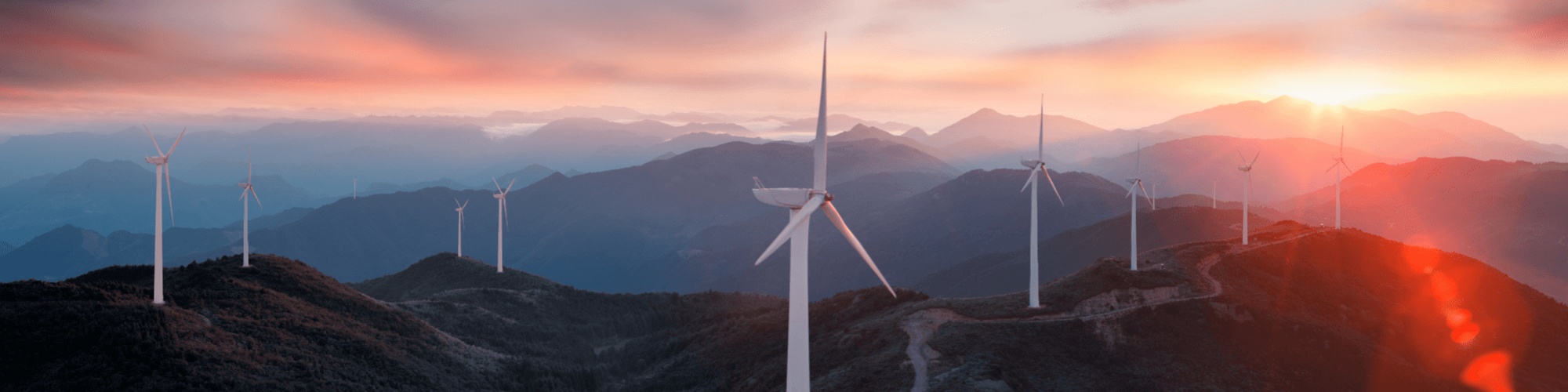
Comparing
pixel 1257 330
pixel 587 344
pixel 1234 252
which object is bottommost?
pixel 587 344

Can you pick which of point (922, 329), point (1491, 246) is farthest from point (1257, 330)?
point (1491, 246)

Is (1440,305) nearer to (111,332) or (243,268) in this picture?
(111,332)

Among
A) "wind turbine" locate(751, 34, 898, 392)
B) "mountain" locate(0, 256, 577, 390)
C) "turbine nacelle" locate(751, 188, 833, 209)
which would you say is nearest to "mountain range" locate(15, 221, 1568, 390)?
"mountain" locate(0, 256, 577, 390)

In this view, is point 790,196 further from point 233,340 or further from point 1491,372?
point 1491,372

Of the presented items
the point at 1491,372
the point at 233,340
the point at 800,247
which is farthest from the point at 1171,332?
the point at 233,340

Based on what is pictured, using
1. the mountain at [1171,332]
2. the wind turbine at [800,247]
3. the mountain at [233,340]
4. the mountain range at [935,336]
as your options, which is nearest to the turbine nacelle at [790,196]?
the wind turbine at [800,247]

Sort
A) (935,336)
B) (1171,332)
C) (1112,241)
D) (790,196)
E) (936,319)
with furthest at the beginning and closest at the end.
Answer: (1112,241) → (936,319) → (935,336) → (1171,332) → (790,196)

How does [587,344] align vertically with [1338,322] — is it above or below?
below
